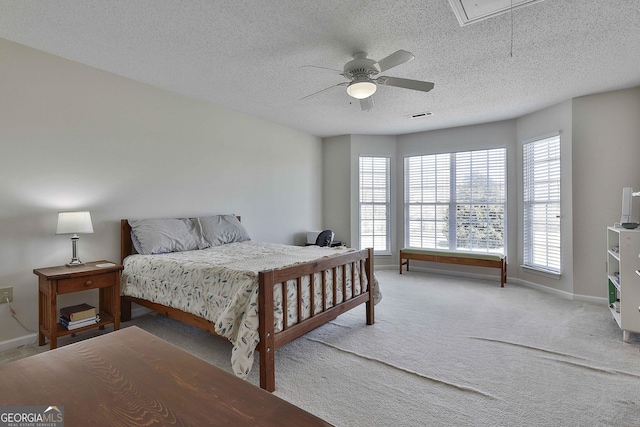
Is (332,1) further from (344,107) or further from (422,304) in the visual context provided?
(422,304)

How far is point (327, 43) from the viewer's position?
2.54 meters

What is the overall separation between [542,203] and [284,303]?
13.2ft

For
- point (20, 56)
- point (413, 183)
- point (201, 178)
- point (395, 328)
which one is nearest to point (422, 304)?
point (395, 328)

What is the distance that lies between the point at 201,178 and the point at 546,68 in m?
3.90

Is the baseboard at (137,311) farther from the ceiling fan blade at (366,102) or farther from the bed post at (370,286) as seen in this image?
the ceiling fan blade at (366,102)

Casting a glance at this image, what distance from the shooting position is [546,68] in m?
3.02

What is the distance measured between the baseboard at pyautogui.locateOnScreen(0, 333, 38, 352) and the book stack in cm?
23

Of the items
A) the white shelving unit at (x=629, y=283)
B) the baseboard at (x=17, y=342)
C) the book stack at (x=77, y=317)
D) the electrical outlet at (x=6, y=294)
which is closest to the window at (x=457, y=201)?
the white shelving unit at (x=629, y=283)

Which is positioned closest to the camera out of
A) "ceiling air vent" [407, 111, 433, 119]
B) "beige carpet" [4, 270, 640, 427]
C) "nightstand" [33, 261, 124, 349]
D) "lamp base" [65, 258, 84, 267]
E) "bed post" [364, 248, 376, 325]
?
"beige carpet" [4, 270, 640, 427]

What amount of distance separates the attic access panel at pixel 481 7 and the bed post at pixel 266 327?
2.12 m

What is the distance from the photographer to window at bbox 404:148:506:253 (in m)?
5.02

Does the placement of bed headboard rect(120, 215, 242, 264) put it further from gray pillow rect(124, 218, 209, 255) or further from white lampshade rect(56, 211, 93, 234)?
white lampshade rect(56, 211, 93, 234)

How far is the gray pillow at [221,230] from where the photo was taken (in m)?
3.72

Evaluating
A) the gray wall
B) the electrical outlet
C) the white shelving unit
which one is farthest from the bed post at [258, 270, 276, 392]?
the gray wall
